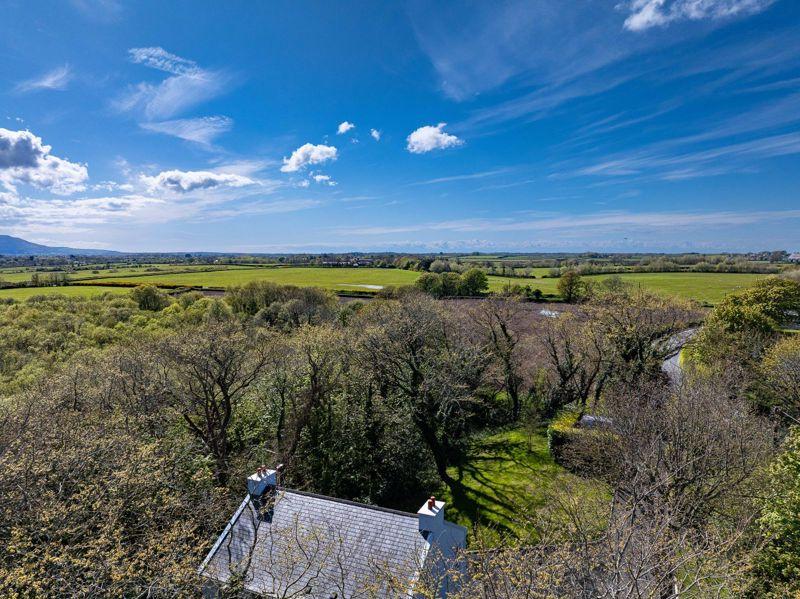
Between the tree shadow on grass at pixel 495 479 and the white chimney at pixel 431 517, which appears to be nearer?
the white chimney at pixel 431 517

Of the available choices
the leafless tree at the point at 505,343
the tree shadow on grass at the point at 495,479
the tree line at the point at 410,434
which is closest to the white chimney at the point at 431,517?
the tree line at the point at 410,434

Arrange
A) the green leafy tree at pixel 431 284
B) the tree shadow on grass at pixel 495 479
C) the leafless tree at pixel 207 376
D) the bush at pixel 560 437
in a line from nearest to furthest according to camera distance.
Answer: the leafless tree at pixel 207 376, the tree shadow on grass at pixel 495 479, the bush at pixel 560 437, the green leafy tree at pixel 431 284

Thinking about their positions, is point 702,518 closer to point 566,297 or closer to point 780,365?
point 780,365

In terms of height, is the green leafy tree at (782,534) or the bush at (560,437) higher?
the green leafy tree at (782,534)

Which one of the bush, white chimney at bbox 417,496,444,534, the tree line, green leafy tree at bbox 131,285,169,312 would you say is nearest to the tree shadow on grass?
the bush

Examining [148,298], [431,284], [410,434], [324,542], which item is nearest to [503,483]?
[410,434]

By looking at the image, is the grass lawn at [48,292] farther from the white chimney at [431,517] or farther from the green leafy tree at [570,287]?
the green leafy tree at [570,287]

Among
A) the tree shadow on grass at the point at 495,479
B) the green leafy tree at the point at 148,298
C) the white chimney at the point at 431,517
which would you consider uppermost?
the green leafy tree at the point at 148,298
